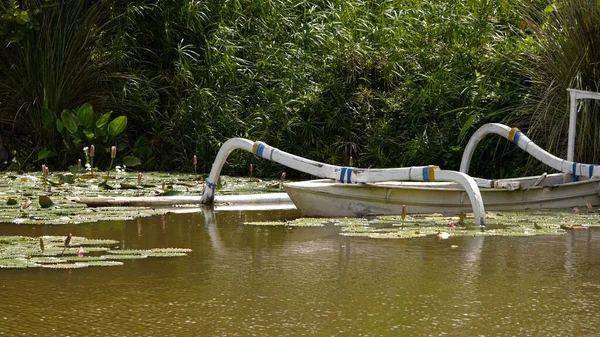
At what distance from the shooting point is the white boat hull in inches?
255

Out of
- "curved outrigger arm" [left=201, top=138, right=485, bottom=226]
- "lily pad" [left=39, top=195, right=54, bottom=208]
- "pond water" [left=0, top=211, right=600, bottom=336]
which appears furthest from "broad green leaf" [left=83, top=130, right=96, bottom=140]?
"pond water" [left=0, top=211, right=600, bottom=336]

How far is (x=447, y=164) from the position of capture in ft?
30.7

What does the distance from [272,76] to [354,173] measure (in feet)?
15.6

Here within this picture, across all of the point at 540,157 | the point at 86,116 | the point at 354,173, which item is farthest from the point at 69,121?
the point at 540,157

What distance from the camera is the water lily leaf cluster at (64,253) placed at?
4.33 metres

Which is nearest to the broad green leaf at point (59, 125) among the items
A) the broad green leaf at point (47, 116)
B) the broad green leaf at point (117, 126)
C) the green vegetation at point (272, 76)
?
the green vegetation at point (272, 76)

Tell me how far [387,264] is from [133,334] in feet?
5.37

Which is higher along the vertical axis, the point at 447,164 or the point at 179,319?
the point at 447,164

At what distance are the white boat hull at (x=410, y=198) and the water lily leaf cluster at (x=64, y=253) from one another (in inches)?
65.1

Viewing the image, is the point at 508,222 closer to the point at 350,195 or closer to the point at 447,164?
the point at 350,195

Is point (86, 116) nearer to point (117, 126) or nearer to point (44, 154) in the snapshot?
point (117, 126)

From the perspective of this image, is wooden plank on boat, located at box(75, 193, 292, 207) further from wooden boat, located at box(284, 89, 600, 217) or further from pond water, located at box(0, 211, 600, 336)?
pond water, located at box(0, 211, 600, 336)

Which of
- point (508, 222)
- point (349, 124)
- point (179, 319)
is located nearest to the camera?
point (179, 319)

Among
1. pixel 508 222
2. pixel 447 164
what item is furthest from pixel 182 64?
pixel 508 222
